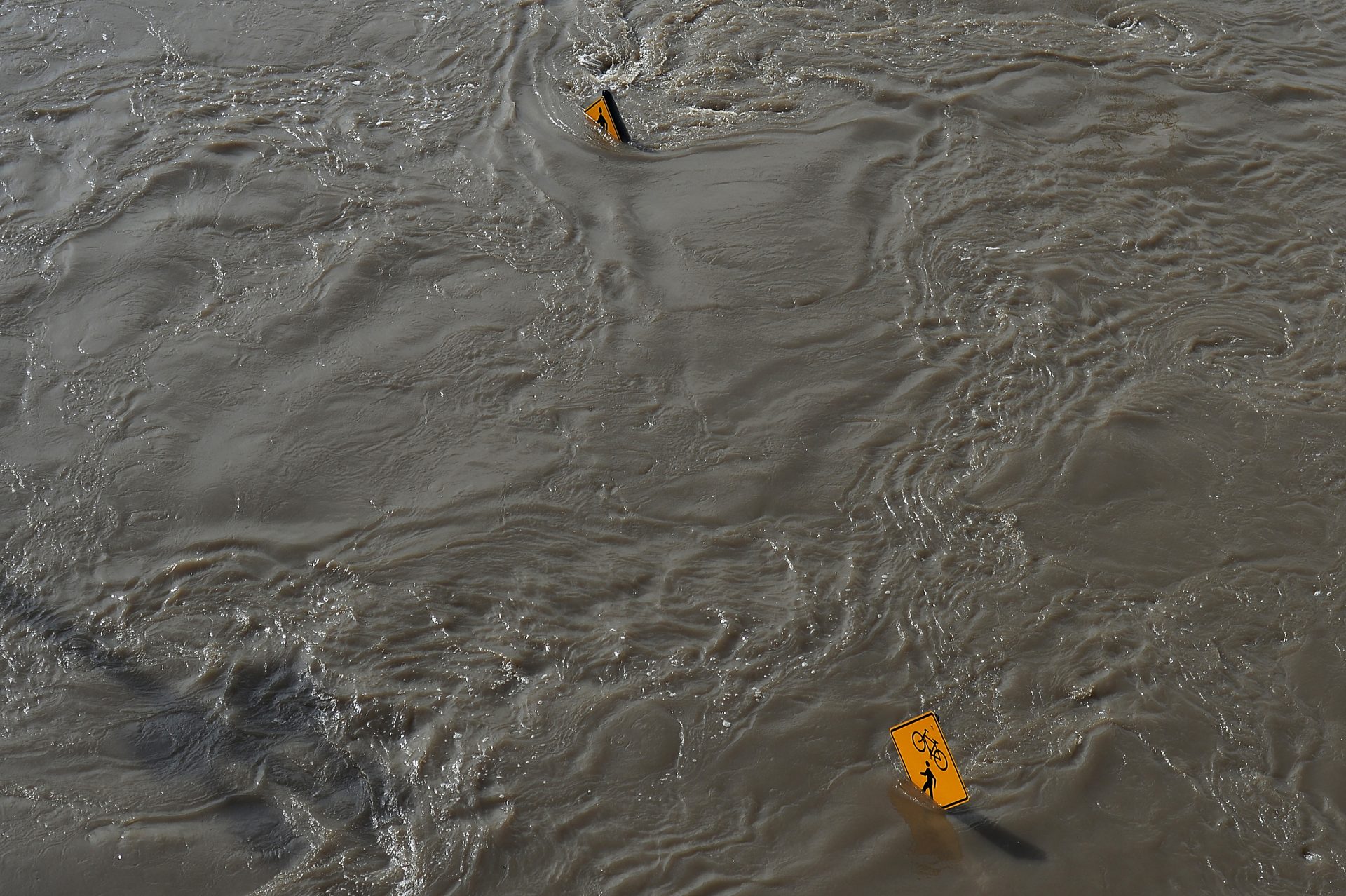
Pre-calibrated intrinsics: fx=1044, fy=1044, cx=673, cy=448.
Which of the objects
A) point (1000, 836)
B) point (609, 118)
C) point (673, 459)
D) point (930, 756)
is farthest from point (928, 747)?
point (609, 118)

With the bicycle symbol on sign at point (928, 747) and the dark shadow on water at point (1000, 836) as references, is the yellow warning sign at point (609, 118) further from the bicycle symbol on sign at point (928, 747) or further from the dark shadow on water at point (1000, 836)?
the dark shadow on water at point (1000, 836)

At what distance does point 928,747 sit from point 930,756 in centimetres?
3

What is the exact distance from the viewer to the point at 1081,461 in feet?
12.1

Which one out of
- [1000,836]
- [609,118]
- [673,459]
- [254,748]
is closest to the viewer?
[1000,836]

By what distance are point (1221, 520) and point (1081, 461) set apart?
18.8 inches

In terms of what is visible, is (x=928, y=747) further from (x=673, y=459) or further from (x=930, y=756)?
(x=673, y=459)

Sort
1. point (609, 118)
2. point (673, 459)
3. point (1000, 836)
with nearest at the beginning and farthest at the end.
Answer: point (1000, 836), point (673, 459), point (609, 118)

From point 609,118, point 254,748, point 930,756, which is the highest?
point 609,118

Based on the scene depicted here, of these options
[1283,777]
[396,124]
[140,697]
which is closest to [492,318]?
[396,124]

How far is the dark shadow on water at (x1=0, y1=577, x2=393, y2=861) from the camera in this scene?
2.84 m

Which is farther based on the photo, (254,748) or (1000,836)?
(254,748)

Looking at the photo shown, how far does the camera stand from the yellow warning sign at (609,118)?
502 cm

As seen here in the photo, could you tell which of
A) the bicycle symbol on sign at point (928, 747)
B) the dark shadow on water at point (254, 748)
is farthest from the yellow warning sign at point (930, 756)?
the dark shadow on water at point (254, 748)

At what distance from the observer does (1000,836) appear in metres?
2.74
